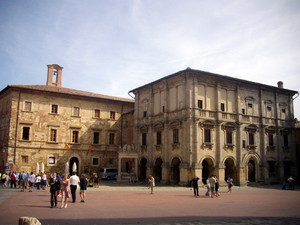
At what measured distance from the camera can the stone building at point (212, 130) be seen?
30.7 metres

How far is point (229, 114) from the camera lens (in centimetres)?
3291

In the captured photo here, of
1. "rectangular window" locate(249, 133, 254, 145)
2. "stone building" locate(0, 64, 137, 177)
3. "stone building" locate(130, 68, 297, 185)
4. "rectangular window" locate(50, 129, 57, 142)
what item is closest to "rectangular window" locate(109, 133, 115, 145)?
"stone building" locate(0, 64, 137, 177)

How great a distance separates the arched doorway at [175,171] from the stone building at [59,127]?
249 inches

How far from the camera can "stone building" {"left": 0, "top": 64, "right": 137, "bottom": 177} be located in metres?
35.8

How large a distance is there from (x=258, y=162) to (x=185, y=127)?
10711 mm

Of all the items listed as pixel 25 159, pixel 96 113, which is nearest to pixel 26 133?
pixel 25 159

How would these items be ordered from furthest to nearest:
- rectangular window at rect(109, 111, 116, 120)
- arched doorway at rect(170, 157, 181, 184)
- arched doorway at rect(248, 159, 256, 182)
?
rectangular window at rect(109, 111, 116, 120) → arched doorway at rect(248, 159, 256, 182) → arched doorway at rect(170, 157, 181, 184)

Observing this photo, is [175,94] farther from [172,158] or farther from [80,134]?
[80,134]

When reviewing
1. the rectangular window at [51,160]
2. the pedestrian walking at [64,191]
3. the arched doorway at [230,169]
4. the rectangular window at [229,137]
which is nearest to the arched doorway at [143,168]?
the arched doorway at [230,169]

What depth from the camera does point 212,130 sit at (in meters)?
31.5

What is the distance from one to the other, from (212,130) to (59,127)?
20.1 meters

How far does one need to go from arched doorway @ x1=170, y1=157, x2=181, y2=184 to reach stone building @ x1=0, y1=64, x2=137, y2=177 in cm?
631

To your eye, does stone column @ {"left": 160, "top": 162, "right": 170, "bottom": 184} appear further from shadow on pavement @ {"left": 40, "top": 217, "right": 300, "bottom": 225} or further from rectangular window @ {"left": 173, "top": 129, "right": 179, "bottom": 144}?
shadow on pavement @ {"left": 40, "top": 217, "right": 300, "bottom": 225}

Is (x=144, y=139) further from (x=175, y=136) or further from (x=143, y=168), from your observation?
(x=175, y=136)
